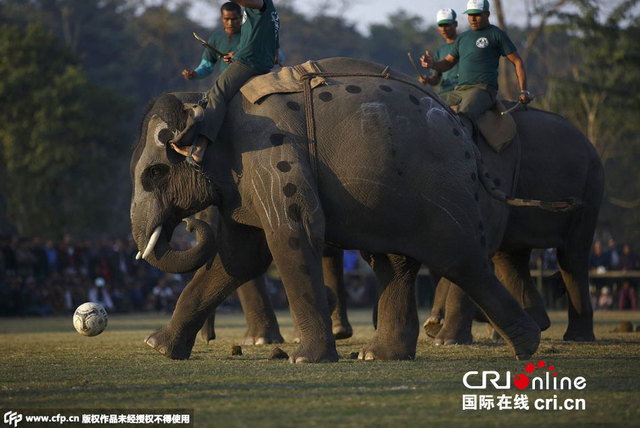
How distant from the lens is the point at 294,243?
10.3 metres

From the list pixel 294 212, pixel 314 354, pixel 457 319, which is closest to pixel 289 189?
pixel 294 212

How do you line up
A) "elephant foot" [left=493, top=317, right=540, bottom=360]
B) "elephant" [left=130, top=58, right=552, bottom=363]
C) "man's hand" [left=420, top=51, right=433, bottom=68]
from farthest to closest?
"man's hand" [left=420, top=51, right=433, bottom=68] < "elephant foot" [left=493, top=317, right=540, bottom=360] < "elephant" [left=130, top=58, right=552, bottom=363]

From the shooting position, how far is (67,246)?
30.2m

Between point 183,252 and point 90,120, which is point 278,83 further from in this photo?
point 90,120

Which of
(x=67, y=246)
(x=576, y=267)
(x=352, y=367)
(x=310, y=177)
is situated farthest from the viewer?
(x=67, y=246)

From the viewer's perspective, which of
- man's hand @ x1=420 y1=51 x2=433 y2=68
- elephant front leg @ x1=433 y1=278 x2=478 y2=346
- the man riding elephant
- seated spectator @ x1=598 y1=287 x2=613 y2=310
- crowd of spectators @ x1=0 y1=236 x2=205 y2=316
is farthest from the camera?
seated spectator @ x1=598 y1=287 x2=613 y2=310

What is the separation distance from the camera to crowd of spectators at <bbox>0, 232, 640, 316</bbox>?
90.7ft

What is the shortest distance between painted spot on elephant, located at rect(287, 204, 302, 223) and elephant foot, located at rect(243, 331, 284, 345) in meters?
4.13

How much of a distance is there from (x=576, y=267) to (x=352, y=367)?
500 cm

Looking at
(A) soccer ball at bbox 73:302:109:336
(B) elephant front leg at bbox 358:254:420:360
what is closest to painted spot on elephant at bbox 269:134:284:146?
(B) elephant front leg at bbox 358:254:420:360

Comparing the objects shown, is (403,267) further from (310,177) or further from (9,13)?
(9,13)

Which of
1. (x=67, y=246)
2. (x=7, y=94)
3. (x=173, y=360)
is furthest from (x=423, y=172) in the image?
(x=7, y=94)

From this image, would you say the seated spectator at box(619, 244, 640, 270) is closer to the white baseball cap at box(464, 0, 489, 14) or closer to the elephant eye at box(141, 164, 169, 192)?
the white baseball cap at box(464, 0, 489, 14)

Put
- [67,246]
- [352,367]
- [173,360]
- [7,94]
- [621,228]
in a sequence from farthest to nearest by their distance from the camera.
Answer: [621,228], [7,94], [67,246], [173,360], [352,367]
